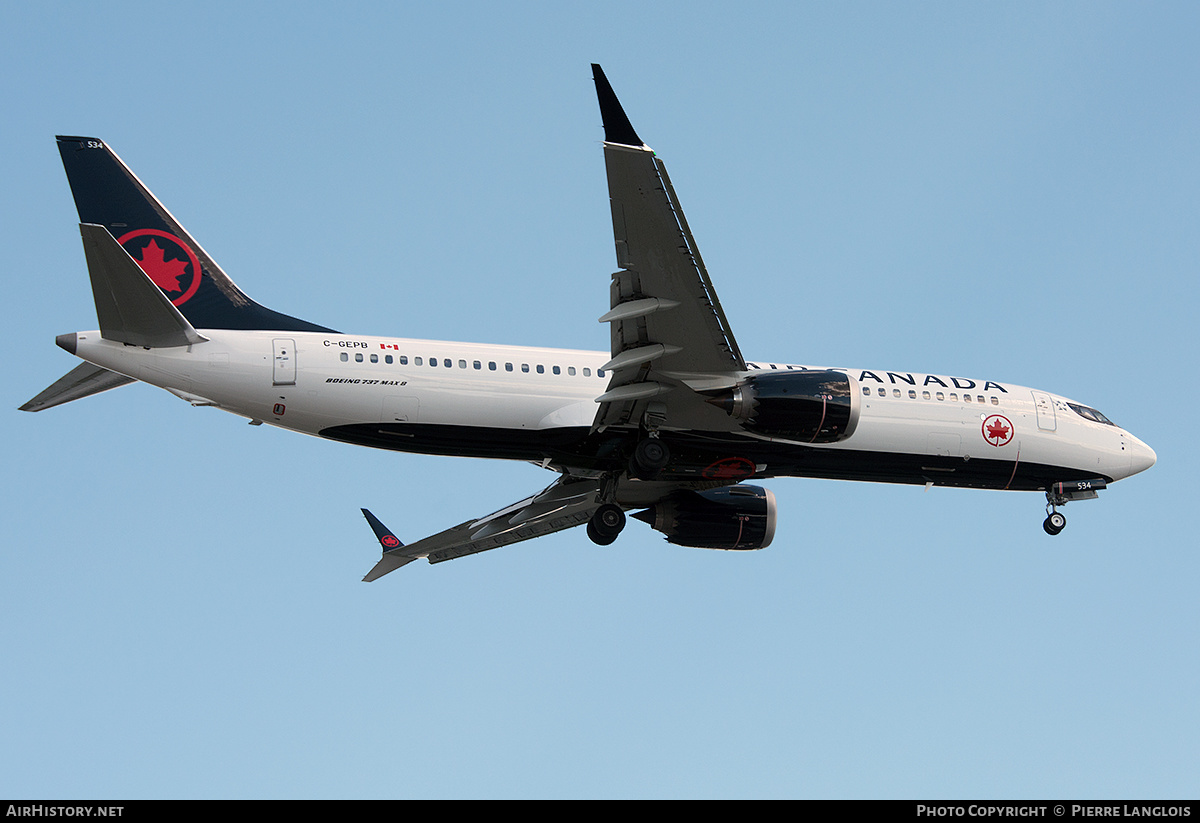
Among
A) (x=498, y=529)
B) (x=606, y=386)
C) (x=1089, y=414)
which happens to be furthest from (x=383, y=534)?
(x=1089, y=414)

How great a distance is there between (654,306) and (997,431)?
32.8 ft

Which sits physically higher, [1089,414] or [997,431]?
[1089,414]

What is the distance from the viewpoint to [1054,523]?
2659 cm

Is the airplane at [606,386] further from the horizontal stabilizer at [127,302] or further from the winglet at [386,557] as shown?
the winglet at [386,557]

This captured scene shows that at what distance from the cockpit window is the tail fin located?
16640 millimetres

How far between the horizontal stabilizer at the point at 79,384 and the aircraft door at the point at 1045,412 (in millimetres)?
18781

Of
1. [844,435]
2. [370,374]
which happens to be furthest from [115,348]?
[844,435]

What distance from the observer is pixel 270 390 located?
2161cm

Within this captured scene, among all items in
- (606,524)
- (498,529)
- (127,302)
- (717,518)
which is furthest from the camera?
(498,529)

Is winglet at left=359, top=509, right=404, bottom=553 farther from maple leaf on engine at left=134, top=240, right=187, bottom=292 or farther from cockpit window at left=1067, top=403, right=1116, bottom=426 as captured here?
cockpit window at left=1067, top=403, right=1116, bottom=426

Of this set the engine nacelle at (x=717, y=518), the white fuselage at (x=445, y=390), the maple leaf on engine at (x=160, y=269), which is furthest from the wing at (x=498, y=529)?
the maple leaf on engine at (x=160, y=269)

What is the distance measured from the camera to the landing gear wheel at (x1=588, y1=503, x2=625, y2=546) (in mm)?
24797

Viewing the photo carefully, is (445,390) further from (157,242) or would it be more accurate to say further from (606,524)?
(157,242)
